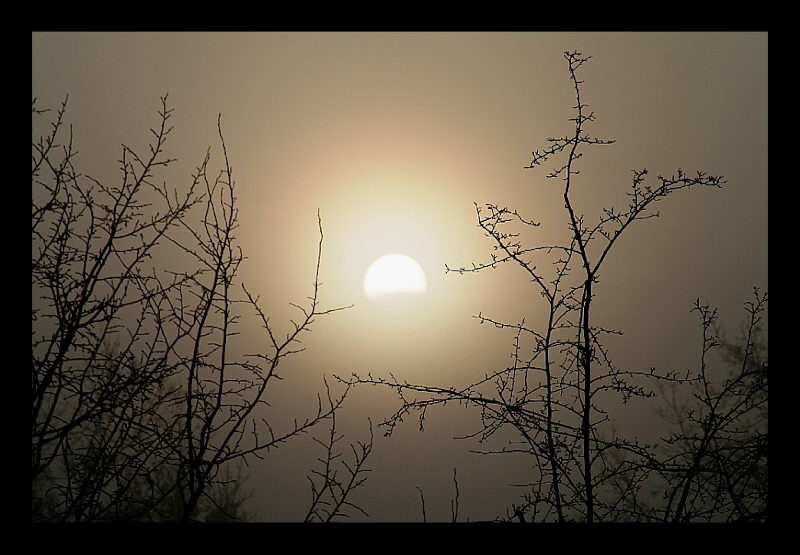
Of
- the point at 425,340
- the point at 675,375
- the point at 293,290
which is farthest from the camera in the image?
the point at 425,340

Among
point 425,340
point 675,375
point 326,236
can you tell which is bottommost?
point 675,375

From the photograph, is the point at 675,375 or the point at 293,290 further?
the point at 293,290

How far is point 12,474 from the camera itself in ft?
2.95

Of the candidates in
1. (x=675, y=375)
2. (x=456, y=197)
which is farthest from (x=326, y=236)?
(x=456, y=197)

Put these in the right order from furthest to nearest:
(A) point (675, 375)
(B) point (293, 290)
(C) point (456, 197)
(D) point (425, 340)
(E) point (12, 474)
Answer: (C) point (456, 197) → (D) point (425, 340) → (B) point (293, 290) → (A) point (675, 375) → (E) point (12, 474)

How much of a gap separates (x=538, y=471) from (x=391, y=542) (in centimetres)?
105

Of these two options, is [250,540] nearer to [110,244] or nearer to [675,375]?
[110,244]
